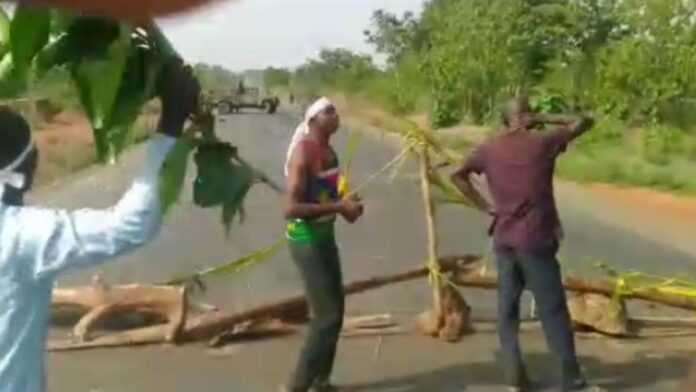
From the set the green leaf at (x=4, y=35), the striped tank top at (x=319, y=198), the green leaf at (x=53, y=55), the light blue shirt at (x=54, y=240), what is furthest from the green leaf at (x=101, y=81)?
the striped tank top at (x=319, y=198)

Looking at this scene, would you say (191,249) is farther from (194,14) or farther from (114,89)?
(194,14)

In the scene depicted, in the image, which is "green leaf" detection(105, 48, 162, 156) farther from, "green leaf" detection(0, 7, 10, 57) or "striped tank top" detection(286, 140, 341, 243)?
"striped tank top" detection(286, 140, 341, 243)

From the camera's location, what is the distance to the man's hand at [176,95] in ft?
11.3

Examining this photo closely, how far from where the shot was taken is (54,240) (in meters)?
3.74

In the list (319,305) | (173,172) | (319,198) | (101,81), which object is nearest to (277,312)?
(319,305)

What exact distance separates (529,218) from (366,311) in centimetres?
347

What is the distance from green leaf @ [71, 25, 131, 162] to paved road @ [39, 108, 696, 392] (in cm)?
44

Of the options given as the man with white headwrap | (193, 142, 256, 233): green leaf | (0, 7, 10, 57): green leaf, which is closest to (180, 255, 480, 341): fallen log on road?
the man with white headwrap

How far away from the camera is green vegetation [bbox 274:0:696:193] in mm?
30734

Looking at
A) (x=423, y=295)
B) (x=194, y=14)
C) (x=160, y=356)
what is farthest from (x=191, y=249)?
(x=194, y=14)

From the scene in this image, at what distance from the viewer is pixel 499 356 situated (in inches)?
379

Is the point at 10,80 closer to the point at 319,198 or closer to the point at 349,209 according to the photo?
the point at 349,209

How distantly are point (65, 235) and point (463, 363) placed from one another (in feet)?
19.7

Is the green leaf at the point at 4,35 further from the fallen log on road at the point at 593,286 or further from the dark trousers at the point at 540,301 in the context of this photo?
the fallen log on road at the point at 593,286
